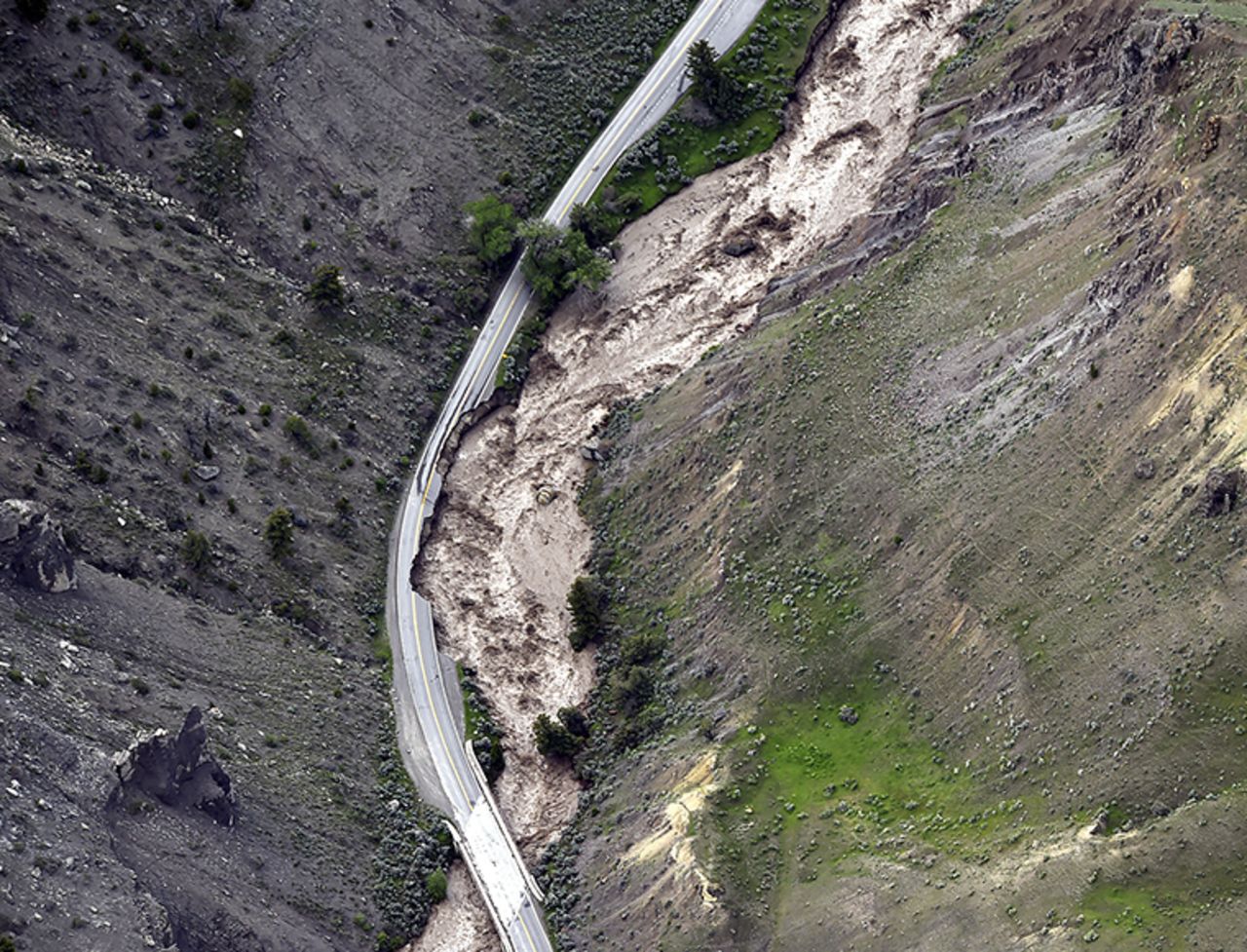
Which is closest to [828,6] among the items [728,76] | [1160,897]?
[728,76]

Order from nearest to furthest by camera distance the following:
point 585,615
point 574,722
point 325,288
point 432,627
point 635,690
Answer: point 635,690, point 574,722, point 585,615, point 432,627, point 325,288

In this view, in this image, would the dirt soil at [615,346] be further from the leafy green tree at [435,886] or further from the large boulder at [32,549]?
the large boulder at [32,549]

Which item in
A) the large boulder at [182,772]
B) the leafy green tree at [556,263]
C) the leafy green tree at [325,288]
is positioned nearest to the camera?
the large boulder at [182,772]

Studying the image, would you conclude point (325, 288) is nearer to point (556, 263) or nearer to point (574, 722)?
point (556, 263)

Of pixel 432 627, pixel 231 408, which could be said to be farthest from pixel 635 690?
pixel 231 408

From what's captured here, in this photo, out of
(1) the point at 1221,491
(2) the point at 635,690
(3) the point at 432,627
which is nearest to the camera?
(1) the point at 1221,491

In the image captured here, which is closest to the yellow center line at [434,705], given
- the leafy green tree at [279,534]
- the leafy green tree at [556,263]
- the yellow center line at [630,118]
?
the leafy green tree at [279,534]

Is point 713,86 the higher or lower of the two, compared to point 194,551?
higher
